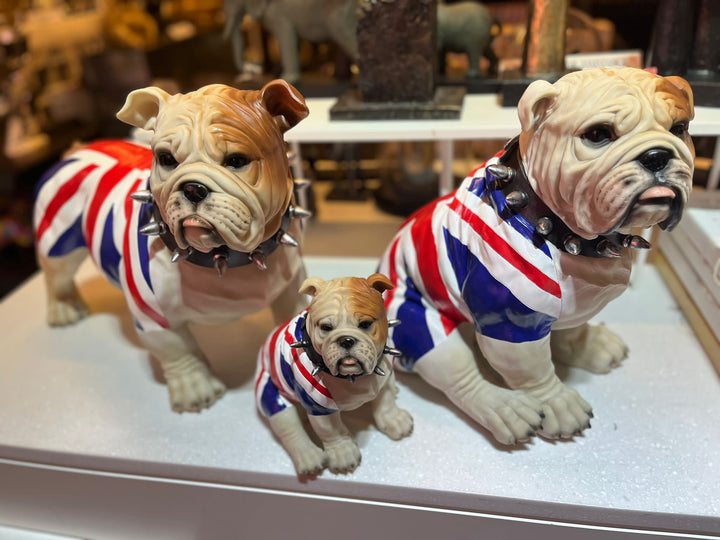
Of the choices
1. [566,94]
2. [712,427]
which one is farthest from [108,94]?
[712,427]

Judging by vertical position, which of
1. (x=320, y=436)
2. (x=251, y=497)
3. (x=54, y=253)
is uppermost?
(x=54, y=253)

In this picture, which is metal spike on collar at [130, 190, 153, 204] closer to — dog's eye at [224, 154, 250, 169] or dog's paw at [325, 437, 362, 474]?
dog's eye at [224, 154, 250, 169]

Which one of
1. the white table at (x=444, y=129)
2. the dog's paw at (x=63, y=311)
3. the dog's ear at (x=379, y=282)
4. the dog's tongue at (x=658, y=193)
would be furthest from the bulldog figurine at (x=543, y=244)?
the dog's paw at (x=63, y=311)

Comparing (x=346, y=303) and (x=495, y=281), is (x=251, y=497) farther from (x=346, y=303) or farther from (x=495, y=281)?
(x=495, y=281)

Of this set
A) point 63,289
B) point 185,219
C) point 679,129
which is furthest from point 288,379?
point 63,289

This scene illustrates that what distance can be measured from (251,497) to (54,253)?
0.69 metres

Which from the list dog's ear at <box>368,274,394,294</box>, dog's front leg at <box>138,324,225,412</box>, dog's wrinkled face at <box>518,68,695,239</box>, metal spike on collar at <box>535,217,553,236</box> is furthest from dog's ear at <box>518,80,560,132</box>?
dog's front leg at <box>138,324,225,412</box>

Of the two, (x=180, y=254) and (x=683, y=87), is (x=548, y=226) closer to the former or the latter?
(x=683, y=87)

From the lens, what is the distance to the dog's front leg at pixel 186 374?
1120mm

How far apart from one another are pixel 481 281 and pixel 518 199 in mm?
140

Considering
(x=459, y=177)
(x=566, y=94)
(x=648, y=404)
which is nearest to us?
(x=566, y=94)

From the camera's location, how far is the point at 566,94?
2.45ft

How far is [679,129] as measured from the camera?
0.75 meters

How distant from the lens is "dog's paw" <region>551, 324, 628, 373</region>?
117 centimetres
